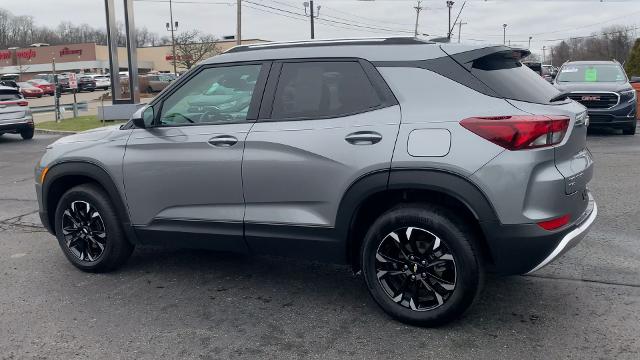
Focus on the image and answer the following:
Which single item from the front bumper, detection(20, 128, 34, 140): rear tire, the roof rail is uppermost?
the roof rail

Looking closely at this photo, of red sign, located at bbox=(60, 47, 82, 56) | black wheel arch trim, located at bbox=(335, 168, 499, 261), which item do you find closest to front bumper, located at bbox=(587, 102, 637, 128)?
black wheel arch trim, located at bbox=(335, 168, 499, 261)

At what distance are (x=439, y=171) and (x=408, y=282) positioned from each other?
0.75 m

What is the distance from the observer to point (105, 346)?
347cm

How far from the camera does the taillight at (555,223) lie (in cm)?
327

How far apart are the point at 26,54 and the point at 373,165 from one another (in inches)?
3740

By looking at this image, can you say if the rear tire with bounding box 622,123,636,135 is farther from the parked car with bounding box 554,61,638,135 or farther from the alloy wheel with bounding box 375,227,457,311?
the alloy wheel with bounding box 375,227,457,311

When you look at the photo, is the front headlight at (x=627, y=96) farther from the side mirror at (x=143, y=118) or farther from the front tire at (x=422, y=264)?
the side mirror at (x=143, y=118)

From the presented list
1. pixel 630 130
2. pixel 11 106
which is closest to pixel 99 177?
pixel 630 130

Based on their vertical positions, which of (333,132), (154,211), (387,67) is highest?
(387,67)

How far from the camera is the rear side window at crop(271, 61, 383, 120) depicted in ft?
12.0

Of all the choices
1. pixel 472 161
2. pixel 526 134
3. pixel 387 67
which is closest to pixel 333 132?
pixel 387 67

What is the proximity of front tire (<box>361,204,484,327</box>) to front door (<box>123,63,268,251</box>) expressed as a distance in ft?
3.35

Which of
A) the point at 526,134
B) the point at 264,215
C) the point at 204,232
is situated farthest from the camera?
the point at 204,232

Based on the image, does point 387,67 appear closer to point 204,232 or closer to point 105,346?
point 204,232
